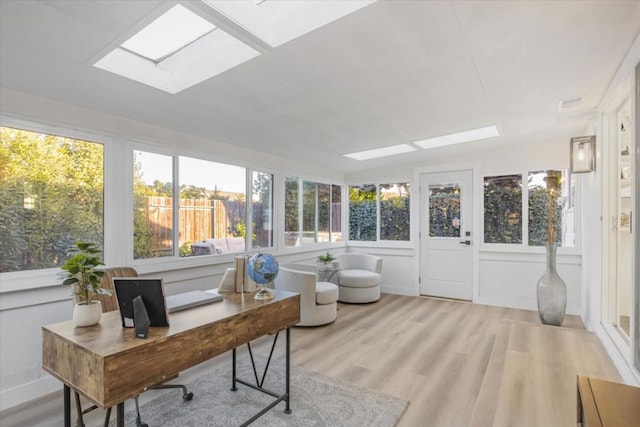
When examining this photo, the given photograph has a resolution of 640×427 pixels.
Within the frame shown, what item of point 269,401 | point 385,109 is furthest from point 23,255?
point 385,109

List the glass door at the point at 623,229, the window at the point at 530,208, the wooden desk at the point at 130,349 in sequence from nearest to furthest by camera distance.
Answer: the wooden desk at the point at 130,349
the glass door at the point at 623,229
the window at the point at 530,208

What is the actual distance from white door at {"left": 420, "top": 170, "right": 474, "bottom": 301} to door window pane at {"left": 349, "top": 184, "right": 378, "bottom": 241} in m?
0.92

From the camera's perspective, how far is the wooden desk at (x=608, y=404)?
127cm

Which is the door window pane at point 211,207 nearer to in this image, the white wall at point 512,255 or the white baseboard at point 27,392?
the white baseboard at point 27,392

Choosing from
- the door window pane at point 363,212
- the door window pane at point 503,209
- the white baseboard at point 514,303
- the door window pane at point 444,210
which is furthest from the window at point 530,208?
the door window pane at point 363,212

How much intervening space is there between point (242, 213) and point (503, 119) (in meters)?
3.24

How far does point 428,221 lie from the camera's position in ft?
18.3

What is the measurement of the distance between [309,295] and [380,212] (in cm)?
271

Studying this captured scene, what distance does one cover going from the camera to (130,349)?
1.29 meters

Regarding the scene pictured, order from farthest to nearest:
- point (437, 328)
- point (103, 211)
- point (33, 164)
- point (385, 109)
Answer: point (437, 328) < point (385, 109) < point (103, 211) < point (33, 164)

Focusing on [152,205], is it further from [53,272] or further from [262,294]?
[262,294]

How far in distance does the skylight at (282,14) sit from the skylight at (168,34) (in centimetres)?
28

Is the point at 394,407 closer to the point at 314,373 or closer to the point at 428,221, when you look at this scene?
the point at 314,373

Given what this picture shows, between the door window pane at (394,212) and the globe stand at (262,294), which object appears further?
the door window pane at (394,212)
